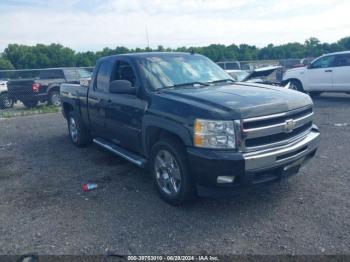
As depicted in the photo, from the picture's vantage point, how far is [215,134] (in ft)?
11.8

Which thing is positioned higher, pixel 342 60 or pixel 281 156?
pixel 342 60

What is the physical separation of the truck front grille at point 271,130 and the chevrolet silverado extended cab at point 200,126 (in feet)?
0.04

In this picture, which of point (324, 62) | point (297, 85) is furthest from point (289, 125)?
point (297, 85)

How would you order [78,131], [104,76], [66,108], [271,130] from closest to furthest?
[271,130]
[104,76]
[78,131]
[66,108]

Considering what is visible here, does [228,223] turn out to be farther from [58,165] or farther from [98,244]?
[58,165]

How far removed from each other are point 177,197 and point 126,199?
2.75ft

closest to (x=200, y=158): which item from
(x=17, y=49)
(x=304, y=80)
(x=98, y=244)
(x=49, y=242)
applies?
(x=98, y=244)

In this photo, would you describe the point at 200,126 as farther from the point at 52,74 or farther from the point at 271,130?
the point at 52,74

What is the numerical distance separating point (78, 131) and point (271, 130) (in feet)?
15.0

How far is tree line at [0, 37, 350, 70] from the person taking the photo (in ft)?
155

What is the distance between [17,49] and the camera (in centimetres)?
5644

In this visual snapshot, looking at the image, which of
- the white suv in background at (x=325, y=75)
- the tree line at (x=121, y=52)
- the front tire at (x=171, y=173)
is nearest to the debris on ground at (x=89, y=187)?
the front tire at (x=171, y=173)

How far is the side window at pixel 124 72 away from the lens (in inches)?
203

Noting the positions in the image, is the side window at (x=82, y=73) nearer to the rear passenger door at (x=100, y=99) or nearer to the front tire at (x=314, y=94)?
the front tire at (x=314, y=94)
